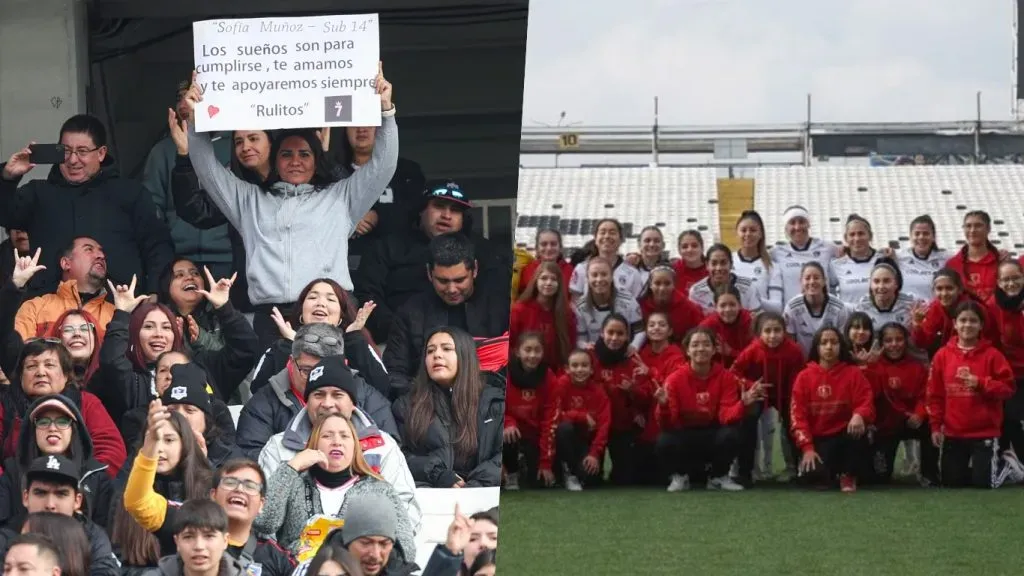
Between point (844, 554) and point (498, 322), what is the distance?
2.76m

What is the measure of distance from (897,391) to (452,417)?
3.95m

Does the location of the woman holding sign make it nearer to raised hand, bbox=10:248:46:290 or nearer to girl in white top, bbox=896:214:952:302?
raised hand, bbox=10:248:46:290

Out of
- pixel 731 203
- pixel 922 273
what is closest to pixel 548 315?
pixel 922 273

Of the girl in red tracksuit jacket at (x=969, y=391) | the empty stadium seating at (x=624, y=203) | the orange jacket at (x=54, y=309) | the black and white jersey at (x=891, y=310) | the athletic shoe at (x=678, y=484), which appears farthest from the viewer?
the empty stadium seating at (x=624, y=203)

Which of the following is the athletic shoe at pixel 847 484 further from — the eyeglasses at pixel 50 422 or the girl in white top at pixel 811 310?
the eyeglasses at pixel 50 422

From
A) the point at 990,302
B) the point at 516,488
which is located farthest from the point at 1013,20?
the point at 516,488

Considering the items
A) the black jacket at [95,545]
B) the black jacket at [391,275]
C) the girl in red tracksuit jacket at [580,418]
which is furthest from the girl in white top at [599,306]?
the black jacket at [95,545]

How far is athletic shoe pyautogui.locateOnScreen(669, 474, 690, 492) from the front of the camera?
27.8 ft

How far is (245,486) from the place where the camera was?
494 centimetres

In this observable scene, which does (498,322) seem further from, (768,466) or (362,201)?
(768,466)

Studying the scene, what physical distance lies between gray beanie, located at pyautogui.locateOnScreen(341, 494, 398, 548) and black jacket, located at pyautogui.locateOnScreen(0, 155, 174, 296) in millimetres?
889

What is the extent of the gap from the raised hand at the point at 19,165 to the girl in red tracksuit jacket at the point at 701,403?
3.92 metres

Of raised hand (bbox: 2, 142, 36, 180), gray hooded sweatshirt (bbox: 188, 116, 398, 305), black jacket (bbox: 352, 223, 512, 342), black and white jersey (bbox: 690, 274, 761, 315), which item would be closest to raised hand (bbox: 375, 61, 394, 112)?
gray hooded sweatshirt (bbox: 188, 116, 398, 305)

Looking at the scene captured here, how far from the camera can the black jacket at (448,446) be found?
4.88m
